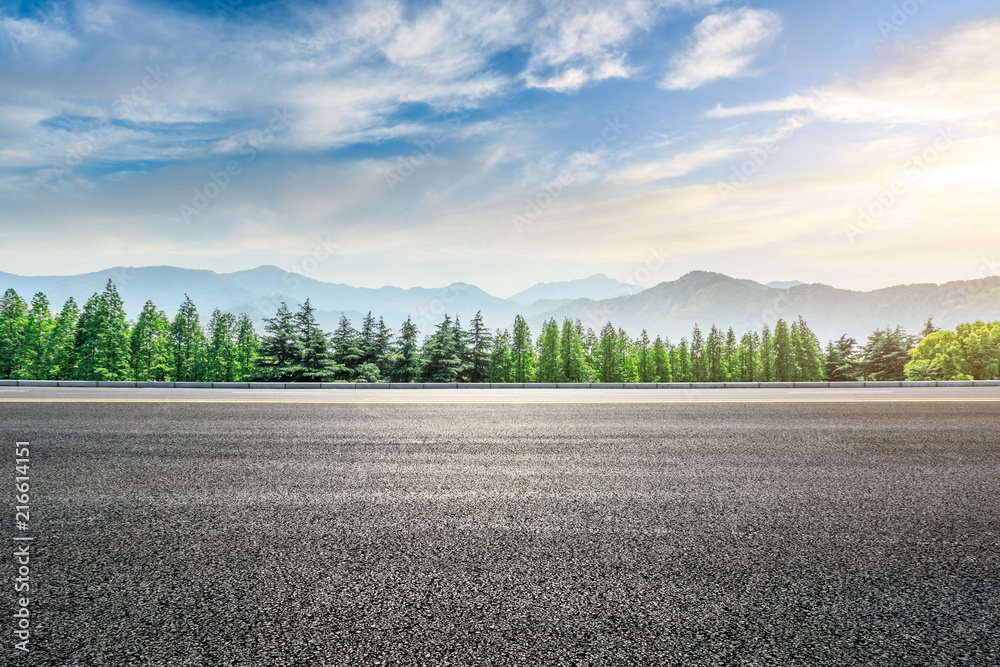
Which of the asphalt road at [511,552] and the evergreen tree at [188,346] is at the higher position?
the evergreen tree at [188,346]

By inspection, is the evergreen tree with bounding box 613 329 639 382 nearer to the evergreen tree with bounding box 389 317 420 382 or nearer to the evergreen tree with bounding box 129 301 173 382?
the evergreen tree with bounding box 389 317 420 382

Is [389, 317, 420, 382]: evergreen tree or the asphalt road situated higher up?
[389, 317, 420, 382]: evergreen tree

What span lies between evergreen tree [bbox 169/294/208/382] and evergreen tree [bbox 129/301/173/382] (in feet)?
3.41

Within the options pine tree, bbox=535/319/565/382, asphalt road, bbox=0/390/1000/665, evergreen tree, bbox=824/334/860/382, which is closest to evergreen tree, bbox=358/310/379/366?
pine tree, bbox=535/319/565/382

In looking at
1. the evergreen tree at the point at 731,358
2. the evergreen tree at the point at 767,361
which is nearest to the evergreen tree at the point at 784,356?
the evergreen tree at the point at 767,361

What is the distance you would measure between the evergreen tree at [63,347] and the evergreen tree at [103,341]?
1.70 feet

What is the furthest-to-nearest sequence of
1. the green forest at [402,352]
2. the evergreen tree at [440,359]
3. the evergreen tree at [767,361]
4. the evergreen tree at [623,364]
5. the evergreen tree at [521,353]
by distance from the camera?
the evergreen tree at [767,361]
the evergreen tree at [623,364]
the evergreen tree at [521,353]
the evergreen tree at [440,359]
the green forest at [402,352]

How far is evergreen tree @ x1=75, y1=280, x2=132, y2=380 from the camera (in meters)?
45.4

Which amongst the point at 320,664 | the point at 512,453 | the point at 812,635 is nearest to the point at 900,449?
the point at 512,453

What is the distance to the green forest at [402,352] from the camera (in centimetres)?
3697

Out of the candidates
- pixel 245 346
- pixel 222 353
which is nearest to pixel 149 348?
pixel 222 353

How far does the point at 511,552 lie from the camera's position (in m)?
3.43

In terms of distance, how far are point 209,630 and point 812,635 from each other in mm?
3083

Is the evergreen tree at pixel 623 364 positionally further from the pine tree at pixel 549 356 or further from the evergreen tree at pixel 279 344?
the evergreen tree at pixel 279 344
